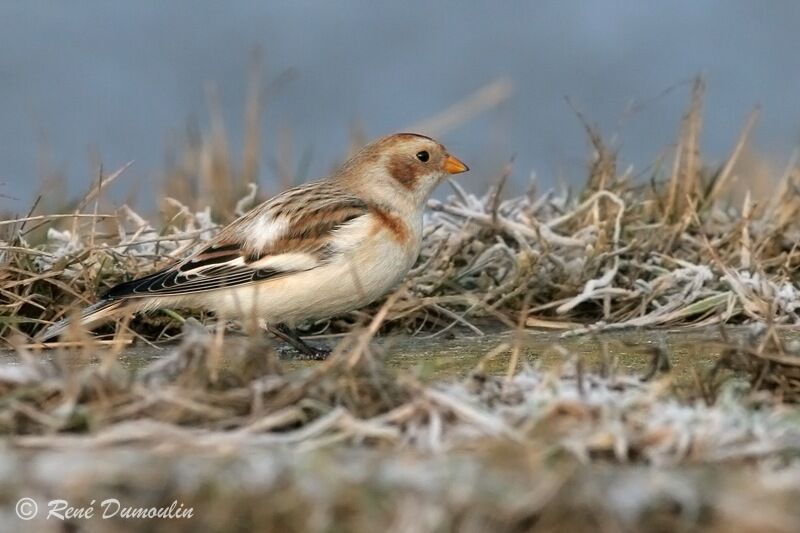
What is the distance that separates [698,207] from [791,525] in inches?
128

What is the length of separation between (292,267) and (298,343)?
22 centimetres

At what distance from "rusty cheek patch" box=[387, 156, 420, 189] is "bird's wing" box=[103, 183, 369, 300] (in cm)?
27

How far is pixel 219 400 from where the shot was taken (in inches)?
82.6

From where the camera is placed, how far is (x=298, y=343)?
3.88 m

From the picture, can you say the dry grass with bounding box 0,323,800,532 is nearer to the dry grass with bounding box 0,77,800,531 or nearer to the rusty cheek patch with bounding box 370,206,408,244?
the dry grass with bounding box 0,77,800,531

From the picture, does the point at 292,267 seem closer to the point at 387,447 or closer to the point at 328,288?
the point at 328,288

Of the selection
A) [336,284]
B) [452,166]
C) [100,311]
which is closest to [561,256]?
[452,166]

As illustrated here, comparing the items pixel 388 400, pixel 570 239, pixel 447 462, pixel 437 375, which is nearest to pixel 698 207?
pixel 570 239

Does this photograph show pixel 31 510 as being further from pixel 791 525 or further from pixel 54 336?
pixel 54 336

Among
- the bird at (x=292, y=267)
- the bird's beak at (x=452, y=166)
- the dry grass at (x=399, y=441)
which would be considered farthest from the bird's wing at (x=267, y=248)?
the dry grass at (x=399, y=441)

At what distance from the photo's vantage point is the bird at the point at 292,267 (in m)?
3.76

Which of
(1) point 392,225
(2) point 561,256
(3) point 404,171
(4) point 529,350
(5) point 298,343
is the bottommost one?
(5) point 298,343

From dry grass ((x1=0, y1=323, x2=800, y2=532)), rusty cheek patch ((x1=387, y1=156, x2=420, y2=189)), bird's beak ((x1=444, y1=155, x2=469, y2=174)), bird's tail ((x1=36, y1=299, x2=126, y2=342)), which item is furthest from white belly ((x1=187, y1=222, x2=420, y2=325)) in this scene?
dry grass ((x1=0, y1=323, x2=800, y2=532))

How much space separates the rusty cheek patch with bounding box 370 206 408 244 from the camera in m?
3.91
